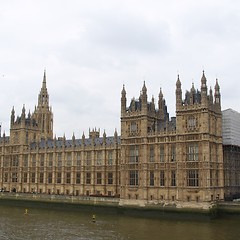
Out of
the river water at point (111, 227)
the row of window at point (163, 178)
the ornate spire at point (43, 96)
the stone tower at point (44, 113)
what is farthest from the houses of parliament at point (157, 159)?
the ornate spire at point (43, 96)

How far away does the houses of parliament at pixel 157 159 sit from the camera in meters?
81.4

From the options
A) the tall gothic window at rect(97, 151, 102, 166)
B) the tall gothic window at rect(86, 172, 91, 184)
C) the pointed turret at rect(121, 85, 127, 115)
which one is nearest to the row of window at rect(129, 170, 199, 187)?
the pointed turret at rect(121, 85, 127, 115)

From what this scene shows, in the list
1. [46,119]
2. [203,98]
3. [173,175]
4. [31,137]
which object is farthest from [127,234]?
[46,119]

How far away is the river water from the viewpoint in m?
59.3

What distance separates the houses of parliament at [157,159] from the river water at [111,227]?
7.03 m

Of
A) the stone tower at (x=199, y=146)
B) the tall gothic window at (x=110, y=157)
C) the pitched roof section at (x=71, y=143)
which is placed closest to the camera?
the stone tower at (x=199, y=146)

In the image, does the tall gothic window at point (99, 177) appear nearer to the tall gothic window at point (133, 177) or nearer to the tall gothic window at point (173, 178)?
the tall gothic window at point (133, 177)

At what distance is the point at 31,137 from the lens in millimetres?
130250

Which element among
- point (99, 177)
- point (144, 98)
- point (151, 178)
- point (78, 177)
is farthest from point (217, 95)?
point (78, 177)

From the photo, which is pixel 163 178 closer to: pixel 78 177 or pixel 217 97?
pixel 217 97

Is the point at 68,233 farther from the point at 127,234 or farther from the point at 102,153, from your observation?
the point at 102,153

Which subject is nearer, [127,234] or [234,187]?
[127,234]

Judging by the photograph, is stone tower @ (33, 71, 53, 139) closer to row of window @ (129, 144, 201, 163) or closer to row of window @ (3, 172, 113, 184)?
row of window @ (3, 172, 113, 184)

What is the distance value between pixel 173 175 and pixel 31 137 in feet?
203
